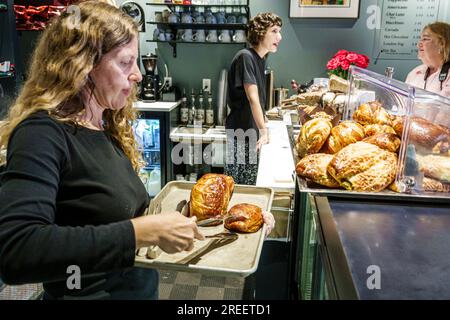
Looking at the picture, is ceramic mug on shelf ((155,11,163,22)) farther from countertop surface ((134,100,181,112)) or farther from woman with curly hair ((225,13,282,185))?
woman with curly hair ((225,13,282,185))

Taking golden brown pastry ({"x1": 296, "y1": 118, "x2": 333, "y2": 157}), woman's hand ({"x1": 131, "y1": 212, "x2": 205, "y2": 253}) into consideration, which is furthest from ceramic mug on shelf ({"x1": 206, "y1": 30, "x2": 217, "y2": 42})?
woman's hand ({"x1": 131, "y1": 212, "x2": 205, "y2": 253})

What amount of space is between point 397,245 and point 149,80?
392 cm

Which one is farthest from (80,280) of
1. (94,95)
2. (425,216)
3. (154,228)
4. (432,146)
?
(432,146)

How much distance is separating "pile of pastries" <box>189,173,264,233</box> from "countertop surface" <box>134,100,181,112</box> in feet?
9.51

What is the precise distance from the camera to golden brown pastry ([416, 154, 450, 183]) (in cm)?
128

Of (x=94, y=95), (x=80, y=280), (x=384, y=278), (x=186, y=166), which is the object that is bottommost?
(x=186, y=166)

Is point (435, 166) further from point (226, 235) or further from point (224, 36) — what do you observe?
point (224, 36)

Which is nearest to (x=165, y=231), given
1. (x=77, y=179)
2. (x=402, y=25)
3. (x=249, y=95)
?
(x=77, y=179)

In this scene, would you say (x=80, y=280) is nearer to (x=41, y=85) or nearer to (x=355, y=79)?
(x=41, y=85)

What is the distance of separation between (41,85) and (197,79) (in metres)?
3.98

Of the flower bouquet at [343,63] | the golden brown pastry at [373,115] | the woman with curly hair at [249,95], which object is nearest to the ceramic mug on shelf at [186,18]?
the woman with curly hair at [249,95]

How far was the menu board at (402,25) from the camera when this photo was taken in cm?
444

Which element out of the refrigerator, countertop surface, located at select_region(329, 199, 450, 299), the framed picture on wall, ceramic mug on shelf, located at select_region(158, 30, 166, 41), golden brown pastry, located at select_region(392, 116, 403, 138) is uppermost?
the framed picture on wall
